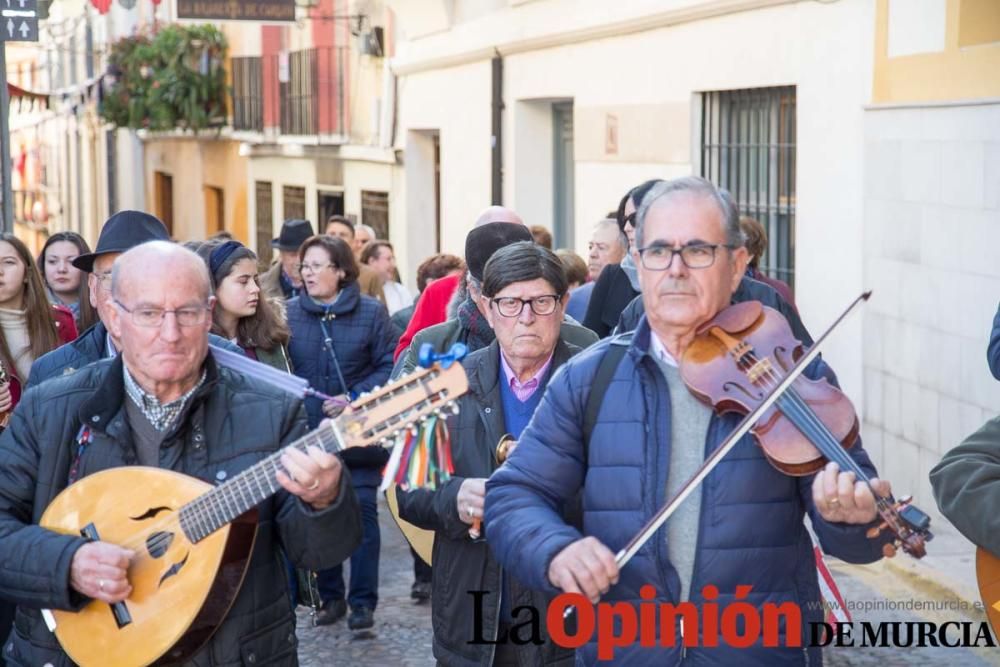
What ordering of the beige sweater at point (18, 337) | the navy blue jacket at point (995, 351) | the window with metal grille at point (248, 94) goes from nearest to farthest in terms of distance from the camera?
the navy blue jacket at point (995, 351), the beige sweater at point (18, 337), the window with metal grille at point (248, 94)

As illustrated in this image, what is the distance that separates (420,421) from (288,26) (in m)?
22.0

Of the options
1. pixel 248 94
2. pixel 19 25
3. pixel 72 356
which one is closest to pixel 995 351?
pixel 72 356

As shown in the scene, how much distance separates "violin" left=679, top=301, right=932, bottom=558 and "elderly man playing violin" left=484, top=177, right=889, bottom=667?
0.18 feet

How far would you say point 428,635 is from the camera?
812cm

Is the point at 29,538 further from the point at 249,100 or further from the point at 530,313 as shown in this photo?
the point at 249,100

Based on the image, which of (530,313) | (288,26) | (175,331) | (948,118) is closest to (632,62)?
(948,118)

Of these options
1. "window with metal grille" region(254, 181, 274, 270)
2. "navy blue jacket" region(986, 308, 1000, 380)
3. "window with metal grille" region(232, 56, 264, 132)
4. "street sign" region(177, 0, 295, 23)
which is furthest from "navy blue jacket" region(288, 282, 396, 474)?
"window with metal grille" region(232, 56, 264, 132)

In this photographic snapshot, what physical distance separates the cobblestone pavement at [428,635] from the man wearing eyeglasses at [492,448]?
2801mm

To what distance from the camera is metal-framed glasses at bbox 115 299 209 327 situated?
4.07m

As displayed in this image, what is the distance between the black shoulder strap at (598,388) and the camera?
3.75 m

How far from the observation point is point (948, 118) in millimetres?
9039

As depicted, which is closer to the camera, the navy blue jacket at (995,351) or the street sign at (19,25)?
the navy blue jacket at (995,351)

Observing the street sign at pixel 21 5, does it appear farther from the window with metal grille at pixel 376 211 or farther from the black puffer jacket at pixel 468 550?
the window with metal grille at pixel 376 211

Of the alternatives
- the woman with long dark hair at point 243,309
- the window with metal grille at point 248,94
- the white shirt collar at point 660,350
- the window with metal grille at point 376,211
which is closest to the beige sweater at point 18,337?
the woman with long dark hair at point 243,309
